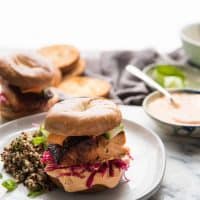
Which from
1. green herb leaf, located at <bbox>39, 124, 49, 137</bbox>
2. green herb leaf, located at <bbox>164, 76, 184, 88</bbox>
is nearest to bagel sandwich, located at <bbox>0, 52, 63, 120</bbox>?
green herb leaf, located at <bbox>39, 124, 49, 137</bbox>

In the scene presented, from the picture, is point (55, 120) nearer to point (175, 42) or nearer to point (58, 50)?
point (58, 50)

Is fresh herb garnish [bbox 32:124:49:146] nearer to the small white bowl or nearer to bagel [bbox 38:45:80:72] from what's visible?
bagel [bbox 38:45:80:72]

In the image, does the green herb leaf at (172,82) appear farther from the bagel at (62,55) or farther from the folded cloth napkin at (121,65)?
the bagel at (62,55)

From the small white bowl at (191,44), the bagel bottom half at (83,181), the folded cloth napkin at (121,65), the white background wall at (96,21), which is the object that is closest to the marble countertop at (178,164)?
the bagel bottom half at (83,181)

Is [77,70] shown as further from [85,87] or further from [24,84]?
[24,84]

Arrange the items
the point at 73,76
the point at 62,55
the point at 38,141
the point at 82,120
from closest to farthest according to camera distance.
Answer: the point at 82,120
the point at 38,141
the point at 73,76
the point at 62,55

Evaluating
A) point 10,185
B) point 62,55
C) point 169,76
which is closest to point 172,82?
point 169,76

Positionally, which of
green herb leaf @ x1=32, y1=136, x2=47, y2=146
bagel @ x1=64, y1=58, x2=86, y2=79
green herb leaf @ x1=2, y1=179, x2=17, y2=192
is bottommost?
bagel @ x1=64, y1=58, x2=86, y2=79
